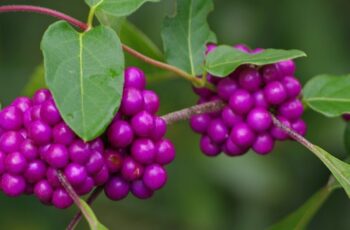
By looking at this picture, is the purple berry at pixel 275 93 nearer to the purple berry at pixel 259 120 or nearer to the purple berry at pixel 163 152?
the purple berry at pixel 259 120

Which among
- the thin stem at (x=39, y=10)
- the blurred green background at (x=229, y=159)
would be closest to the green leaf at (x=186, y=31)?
the thin stem at (x=39, y=10)

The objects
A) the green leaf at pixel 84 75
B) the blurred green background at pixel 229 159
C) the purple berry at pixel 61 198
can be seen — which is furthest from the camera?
the blurred green background at pixel 229 159

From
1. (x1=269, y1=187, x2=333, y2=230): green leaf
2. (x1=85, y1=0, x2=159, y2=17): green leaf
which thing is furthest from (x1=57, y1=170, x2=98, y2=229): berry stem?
(x1=269, y1=187, x2=333, y2=230): green leaf

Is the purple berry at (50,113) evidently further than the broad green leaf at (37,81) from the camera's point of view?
No

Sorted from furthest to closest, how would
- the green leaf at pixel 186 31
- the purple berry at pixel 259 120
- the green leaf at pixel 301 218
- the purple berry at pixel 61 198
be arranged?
1. the green leaf at pixel 301 218
2. the green leaf at pixel 186 31
3. the purple berry at pixel 259 120
4. the purple berry at pixel 61 198

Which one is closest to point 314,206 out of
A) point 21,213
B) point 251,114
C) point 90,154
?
point 251,114

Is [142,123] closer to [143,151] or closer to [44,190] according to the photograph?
[143,151]
